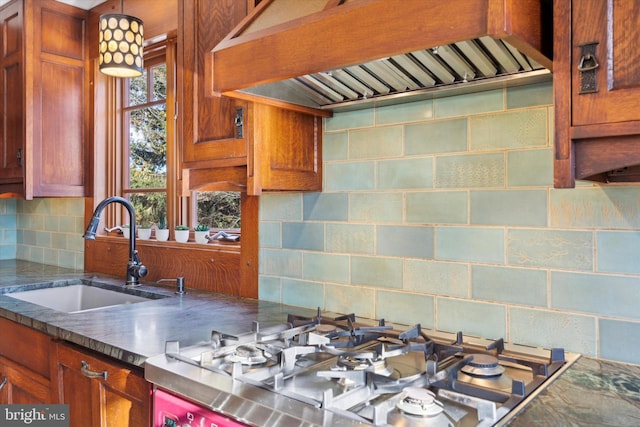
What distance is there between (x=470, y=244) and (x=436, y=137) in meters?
0.35

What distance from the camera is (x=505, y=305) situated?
1.49 meters

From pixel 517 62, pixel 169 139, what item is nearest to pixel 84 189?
pixel 169 139

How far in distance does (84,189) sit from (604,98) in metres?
2.80

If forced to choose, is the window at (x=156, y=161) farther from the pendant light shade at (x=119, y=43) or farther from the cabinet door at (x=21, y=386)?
the cabinet door at (x=21, y=386)

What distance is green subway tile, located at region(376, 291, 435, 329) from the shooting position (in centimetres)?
165

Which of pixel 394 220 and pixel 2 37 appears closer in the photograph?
pixel 394 220

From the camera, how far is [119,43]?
2182mm

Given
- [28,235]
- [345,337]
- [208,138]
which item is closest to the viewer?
[345,337]

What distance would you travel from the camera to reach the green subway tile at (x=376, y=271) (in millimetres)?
1724

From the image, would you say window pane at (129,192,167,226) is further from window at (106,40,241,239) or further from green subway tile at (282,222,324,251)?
green subway tile at (282,222,324,251)

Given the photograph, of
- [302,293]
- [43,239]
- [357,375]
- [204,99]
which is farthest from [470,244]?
[43,239]

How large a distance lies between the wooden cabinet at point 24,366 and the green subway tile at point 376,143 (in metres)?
1.24

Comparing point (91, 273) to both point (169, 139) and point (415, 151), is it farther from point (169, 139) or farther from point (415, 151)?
point (415, 151)
